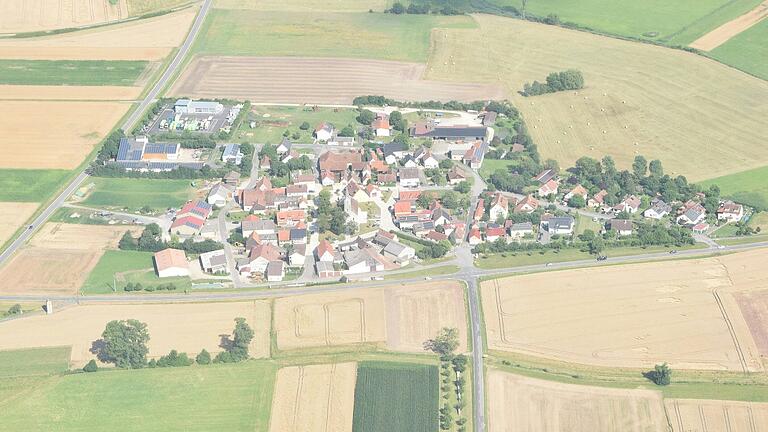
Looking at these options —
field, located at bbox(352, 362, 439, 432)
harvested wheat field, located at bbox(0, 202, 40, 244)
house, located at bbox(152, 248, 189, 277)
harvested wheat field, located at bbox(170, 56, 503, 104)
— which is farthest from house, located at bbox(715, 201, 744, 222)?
harvested wheat field, located at bbox(0, 202, 40, 244)

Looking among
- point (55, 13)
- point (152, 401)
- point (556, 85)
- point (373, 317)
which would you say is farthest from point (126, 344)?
point (55, 13)

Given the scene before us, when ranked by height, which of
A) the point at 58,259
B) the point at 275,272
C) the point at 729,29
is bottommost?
the point at 275,272

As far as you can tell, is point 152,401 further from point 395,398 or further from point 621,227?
point 621,227

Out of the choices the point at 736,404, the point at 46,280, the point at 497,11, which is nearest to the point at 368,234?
the point at 46,280

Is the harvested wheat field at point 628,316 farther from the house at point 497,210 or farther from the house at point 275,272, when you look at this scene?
the house at point 275,272

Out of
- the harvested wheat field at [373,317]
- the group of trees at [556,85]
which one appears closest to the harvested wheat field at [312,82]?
the group of trees at [556,85]
